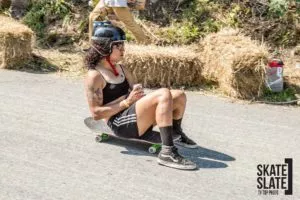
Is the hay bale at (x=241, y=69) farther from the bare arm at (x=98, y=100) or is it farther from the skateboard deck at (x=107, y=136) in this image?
the bare arm at (x=98, y=100)

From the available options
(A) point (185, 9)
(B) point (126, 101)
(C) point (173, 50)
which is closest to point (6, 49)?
(C) point (173, 50)

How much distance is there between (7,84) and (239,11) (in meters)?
4.47

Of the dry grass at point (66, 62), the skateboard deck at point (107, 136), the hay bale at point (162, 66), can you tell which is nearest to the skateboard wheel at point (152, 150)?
the skateboard deck at point (107, 136)

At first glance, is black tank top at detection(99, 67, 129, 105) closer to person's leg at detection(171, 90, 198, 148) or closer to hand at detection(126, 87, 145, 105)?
hand at detection(126, 87, 145, 105)

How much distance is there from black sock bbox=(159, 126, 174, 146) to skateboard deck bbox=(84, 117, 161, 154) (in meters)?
0.23

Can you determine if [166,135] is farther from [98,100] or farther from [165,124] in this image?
[98,100]

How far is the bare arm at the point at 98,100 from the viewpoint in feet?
16.7

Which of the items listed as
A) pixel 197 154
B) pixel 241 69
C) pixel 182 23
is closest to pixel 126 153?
pixel 197 154

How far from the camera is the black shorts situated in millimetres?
5078

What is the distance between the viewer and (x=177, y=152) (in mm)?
4898

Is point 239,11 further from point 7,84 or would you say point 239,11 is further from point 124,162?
point 124,162

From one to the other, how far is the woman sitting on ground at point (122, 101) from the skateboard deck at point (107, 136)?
0.08 m

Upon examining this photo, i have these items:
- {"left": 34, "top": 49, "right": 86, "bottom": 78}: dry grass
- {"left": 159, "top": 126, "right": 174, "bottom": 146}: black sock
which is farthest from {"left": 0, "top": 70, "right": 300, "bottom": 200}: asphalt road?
{"left": 34, "top": 49, "right": 86, "bottom": 78}: dry grass

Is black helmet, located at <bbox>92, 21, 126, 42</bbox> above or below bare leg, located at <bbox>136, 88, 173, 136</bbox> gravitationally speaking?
above
